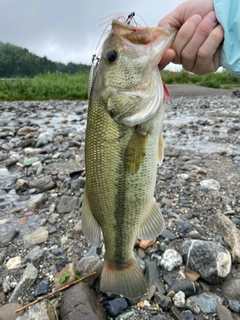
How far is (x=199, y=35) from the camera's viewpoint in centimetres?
247

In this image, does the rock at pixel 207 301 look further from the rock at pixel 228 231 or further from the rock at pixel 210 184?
the rock at pixel 210 184

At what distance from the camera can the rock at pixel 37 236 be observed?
3302 mm

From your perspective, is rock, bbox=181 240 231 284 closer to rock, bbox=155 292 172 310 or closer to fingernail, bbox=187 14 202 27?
rock, bbox=155 292 172 310

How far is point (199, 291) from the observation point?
8.89ft

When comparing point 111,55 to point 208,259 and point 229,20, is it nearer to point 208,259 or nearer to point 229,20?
point 229,20

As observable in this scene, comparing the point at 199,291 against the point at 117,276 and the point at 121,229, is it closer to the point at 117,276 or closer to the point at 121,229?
the point at 117,276

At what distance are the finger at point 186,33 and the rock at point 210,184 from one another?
226cm

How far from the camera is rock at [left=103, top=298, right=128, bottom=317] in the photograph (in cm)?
250

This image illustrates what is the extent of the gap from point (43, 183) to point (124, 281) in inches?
100

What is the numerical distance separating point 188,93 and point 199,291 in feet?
57.8

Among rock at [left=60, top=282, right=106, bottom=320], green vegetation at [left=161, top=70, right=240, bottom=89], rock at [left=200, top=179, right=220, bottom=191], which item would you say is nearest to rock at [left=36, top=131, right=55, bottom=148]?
rock at [left=200, top=179, right=220, bottom=191]

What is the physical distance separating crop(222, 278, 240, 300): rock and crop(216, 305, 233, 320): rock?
6.9 inches

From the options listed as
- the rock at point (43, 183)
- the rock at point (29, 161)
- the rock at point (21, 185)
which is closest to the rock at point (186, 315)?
the rock at point (43, 183)

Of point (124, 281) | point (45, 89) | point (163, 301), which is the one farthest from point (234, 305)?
point (45, 89)
